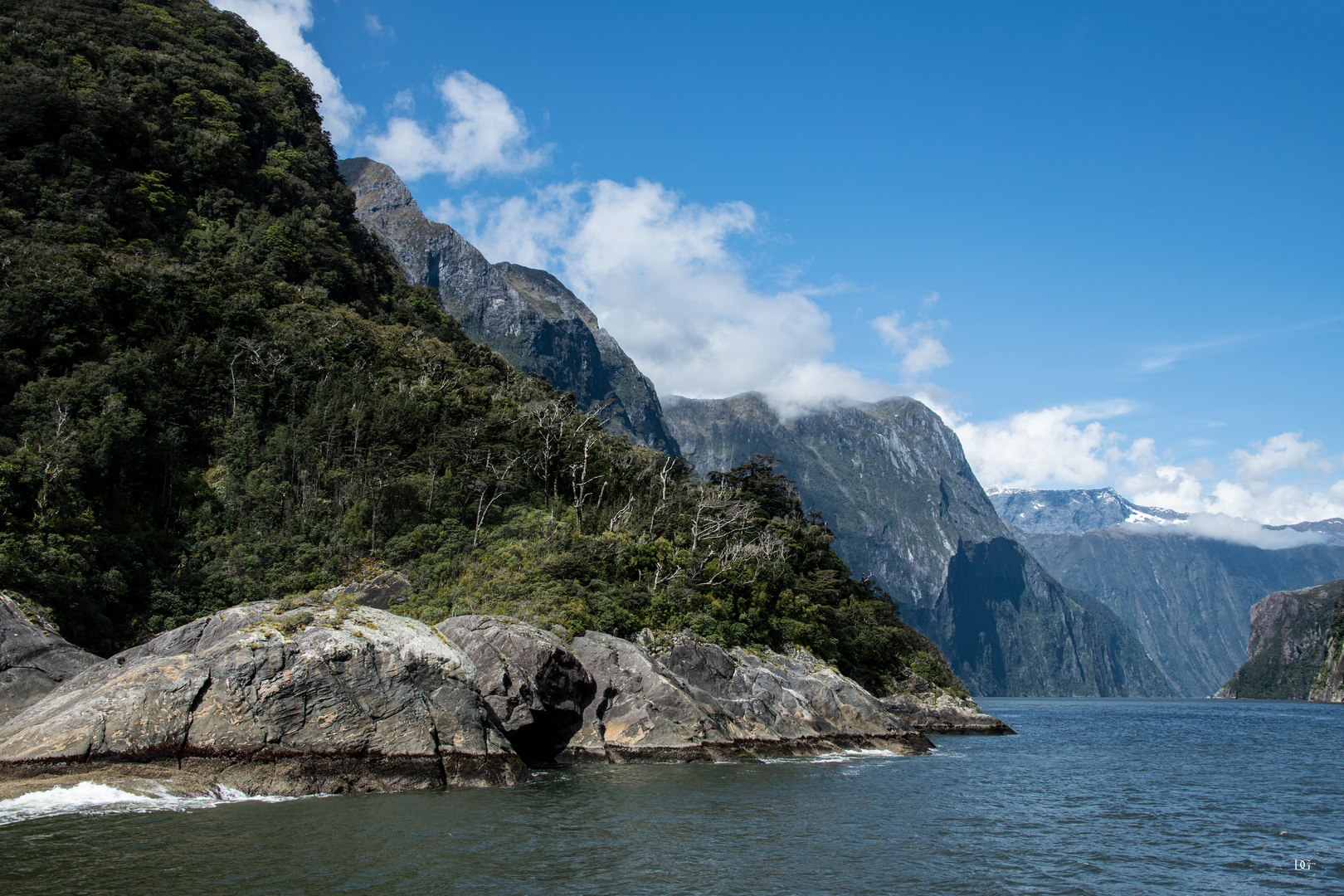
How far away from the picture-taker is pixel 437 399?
176 feet

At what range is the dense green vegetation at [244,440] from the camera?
39062mm

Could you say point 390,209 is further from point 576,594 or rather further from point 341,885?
point 341,885

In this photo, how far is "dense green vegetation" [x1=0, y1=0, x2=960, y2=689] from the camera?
3906cm

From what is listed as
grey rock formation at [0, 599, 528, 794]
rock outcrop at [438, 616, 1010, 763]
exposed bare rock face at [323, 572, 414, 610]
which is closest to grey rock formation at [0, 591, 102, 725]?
grey rock formation at [0, 599, 528, 794]

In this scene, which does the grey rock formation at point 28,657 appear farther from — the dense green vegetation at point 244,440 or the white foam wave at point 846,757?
the white foam wave at point 846,757

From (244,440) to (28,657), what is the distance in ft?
66.7

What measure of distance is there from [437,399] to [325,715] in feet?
103

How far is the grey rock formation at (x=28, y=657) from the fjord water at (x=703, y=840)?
7.48 meters

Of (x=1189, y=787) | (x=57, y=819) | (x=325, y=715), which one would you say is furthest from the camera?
(x=1189, y=787)

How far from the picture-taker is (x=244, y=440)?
45.8 metres

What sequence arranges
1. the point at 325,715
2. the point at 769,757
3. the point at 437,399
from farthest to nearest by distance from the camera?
1. the point at 437,399
2. the point at 769,757
3. the point at 325,715

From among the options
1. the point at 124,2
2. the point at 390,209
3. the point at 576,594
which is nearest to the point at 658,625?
the point at 576,594

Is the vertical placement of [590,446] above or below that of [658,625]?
above

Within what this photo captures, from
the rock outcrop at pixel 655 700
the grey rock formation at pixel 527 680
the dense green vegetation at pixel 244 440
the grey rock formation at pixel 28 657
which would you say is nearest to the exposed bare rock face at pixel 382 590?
the dense green vegetation at pixel 244 440
